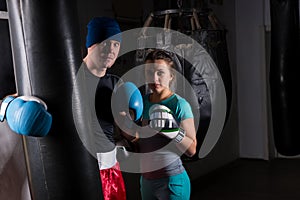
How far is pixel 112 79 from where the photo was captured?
1.61 metres

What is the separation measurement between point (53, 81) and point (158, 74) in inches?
41.3

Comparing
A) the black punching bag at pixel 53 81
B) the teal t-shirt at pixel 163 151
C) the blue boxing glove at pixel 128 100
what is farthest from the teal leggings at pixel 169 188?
the black punching bag at pixel 53 81

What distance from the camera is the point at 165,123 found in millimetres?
1760

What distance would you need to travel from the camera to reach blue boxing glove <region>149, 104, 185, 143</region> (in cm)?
176

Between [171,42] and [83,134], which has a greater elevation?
[171,42]

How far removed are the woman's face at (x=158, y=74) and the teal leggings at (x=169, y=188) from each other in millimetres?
412

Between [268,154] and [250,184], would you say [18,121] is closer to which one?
[250,184]

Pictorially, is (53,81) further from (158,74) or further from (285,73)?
(285,73)

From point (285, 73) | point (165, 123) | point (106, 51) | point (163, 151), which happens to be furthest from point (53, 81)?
point (285, 73)

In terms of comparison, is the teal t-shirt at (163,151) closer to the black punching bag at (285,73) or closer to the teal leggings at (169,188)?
the teal leggings at (169,188)

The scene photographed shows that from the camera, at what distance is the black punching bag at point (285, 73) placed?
183cm

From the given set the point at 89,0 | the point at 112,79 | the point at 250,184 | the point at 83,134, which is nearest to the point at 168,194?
the point at 112,79

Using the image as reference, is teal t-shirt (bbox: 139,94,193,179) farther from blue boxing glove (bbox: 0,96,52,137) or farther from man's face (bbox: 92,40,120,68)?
blue boxing glove (bbox: 0,96,52,137)

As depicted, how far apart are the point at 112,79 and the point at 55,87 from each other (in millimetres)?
780
